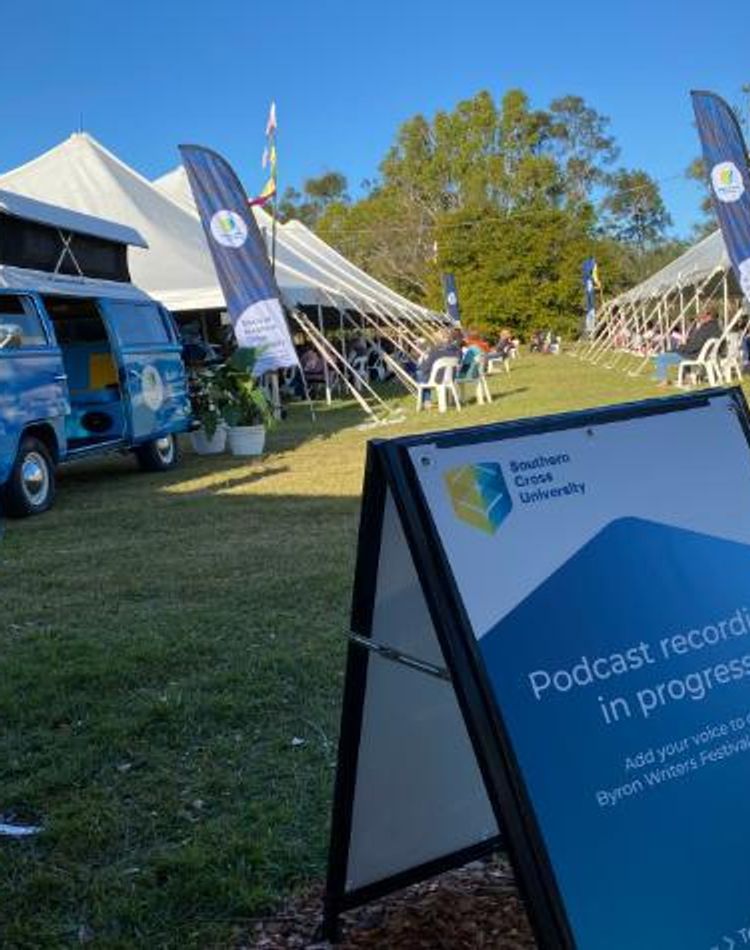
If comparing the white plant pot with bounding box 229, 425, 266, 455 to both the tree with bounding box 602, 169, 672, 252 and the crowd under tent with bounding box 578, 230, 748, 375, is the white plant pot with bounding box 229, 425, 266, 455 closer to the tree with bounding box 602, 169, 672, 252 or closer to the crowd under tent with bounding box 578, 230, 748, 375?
the crowd under tent with bounding box 578, 230, 748, 375

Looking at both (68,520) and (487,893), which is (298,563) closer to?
(68,520)

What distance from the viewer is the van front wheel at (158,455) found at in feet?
40.8

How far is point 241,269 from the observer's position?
1399 centimetres

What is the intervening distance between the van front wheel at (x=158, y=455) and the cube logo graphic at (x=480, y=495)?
10425 mm

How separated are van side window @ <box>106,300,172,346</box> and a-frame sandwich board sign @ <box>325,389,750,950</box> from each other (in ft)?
31.5

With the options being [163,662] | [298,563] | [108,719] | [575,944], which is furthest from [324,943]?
[298,563]

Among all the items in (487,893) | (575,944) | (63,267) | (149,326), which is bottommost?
(487,893)

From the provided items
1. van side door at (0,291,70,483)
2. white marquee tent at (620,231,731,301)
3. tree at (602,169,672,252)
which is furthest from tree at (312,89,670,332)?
van side door at (0,291,70,483)

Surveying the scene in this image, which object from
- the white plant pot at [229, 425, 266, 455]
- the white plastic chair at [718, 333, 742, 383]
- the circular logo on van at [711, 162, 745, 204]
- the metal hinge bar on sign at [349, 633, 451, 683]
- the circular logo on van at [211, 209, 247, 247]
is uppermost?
the circular logo on van at [211, 209, 247, 247]

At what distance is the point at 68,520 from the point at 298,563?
3.27m

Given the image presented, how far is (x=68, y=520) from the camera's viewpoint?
920cm

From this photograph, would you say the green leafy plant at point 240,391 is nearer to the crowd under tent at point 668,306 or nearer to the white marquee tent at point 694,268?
the crowd under tent at point 668,306

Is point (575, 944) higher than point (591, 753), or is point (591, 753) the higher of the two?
point (591, 753)

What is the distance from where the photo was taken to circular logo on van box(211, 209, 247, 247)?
1402 centimetres
